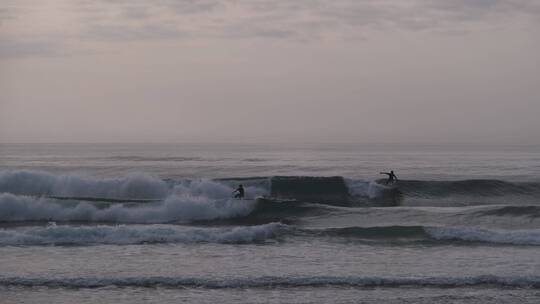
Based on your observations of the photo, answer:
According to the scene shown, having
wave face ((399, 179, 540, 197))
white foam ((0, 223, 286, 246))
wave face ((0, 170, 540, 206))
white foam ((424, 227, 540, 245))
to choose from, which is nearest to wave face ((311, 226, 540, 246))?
white foam ((424, 227, 540, 245))

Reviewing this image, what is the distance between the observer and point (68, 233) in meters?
17.7

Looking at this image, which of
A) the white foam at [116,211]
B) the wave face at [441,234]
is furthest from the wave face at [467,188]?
the wave face at [441,234]

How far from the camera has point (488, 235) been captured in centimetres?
1798

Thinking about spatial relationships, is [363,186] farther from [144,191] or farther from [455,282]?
[455,282]

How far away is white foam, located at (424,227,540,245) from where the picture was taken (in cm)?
1762

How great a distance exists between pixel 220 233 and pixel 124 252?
302 cm

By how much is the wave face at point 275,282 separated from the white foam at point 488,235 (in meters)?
4.92

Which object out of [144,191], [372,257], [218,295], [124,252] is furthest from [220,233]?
[144,191]

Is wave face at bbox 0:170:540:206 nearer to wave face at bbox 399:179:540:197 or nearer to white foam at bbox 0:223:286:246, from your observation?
wave face at bbox 399:179:540:197

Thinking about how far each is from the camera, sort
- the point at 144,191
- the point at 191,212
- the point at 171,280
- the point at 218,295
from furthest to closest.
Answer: the point at 144,191 → the point at 191,212 → the point at 171,280 → the point at 218,295

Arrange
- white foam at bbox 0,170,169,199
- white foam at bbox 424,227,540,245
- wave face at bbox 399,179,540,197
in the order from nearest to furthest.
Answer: white foam at bbox 424,227,540,245, white foam at bbox 0,170,169,199, wave face at bbox 399,179,540,197

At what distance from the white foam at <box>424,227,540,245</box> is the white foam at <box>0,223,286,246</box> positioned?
4881mm

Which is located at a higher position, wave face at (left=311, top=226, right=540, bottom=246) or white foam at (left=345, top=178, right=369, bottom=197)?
white foam at (left=345, top=178, right=369, bottom=197)

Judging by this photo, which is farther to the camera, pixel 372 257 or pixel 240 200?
pixel 240 200
